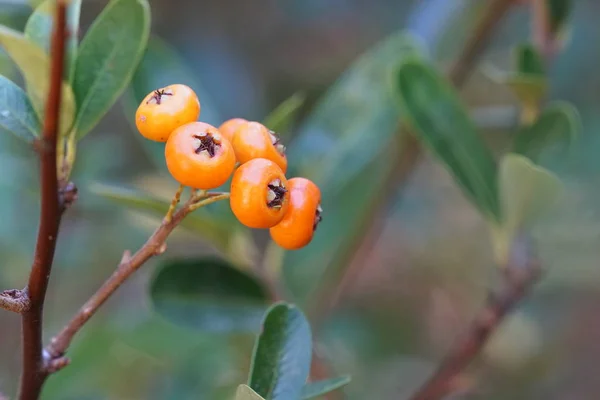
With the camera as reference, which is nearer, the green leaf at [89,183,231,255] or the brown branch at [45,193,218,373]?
the brown branch at [45,193,218,373]

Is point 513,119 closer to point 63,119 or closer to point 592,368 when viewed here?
point 63,119

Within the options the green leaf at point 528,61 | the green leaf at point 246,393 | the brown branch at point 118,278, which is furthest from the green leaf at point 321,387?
the green leaf at point 528,61

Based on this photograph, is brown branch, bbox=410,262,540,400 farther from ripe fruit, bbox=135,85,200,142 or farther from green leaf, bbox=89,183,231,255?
ripe fruit, bbox=135,85,200,142

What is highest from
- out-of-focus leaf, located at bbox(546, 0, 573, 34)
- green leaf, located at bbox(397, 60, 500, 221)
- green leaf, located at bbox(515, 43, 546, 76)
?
out-of-focus leaf, located at bbox(546, 0, 573, 34)

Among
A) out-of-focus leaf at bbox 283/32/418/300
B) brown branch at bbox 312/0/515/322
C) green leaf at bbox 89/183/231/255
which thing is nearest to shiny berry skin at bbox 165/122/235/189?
green leaf at bbox 89/183/231/255

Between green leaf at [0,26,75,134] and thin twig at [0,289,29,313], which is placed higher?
green leaf at [0,26,75,134]

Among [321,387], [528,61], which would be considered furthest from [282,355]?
[528,61]

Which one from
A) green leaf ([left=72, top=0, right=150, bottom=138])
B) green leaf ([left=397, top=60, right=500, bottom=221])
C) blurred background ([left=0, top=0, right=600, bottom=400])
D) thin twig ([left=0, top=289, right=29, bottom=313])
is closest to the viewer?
thin twig ([left=0, top=289, right=29, bottom=313])

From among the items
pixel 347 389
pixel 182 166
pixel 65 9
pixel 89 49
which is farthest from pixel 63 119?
pixel 347 389
